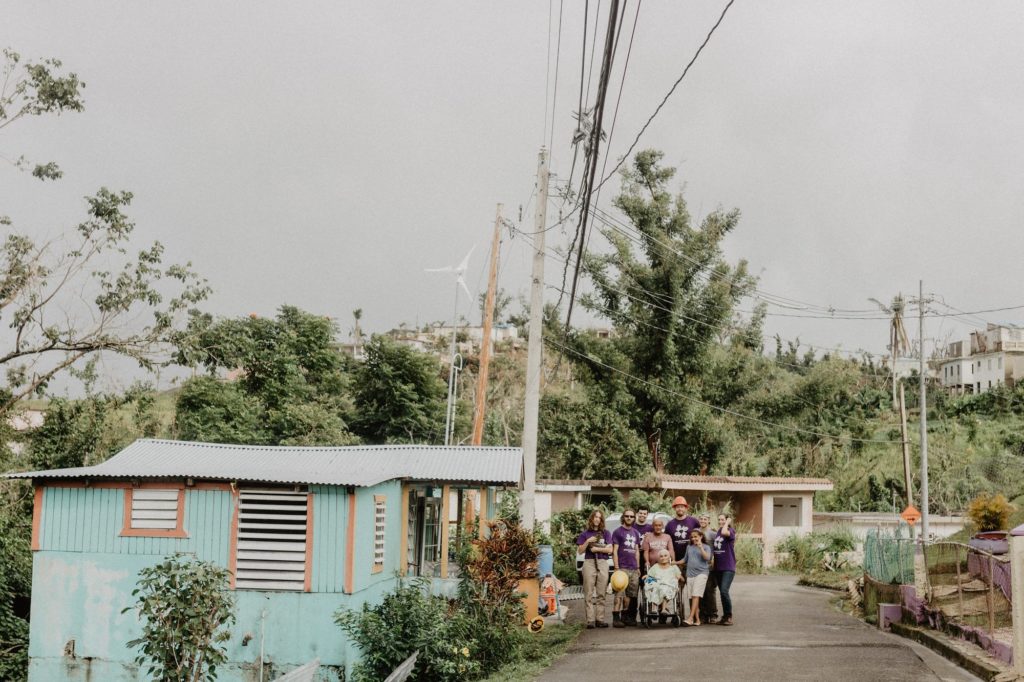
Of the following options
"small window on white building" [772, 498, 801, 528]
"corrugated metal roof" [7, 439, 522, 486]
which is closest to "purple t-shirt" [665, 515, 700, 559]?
"corrugated metal roof" [7, 439, 522, 486]

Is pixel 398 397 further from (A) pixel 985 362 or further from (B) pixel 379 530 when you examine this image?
(A) pixel 985 362

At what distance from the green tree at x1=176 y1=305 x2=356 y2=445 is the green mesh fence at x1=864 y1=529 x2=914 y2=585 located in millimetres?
20964

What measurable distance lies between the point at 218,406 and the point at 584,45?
1318 inches

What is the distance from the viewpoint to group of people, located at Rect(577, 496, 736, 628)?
15.6 meters

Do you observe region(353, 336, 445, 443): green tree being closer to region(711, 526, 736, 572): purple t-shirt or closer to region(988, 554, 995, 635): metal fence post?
region(711, 526, 736, 572): purple t-shirt

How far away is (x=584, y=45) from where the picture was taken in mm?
9984

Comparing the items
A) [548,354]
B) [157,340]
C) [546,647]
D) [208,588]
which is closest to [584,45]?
[208,588]

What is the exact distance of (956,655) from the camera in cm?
1229

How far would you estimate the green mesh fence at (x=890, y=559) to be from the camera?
16.1 metres

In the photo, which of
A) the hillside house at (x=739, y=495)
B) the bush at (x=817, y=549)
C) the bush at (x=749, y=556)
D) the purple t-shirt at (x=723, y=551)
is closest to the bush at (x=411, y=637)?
the purple t-shirt at (x=723, y=551)

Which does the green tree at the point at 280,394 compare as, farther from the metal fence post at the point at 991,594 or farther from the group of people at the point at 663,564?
the metal fence post at the point at 991,594

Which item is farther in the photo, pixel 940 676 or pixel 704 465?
pixel 704 465

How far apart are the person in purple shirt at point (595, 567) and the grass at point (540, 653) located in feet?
1.11

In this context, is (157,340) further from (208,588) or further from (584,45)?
(584,45)
